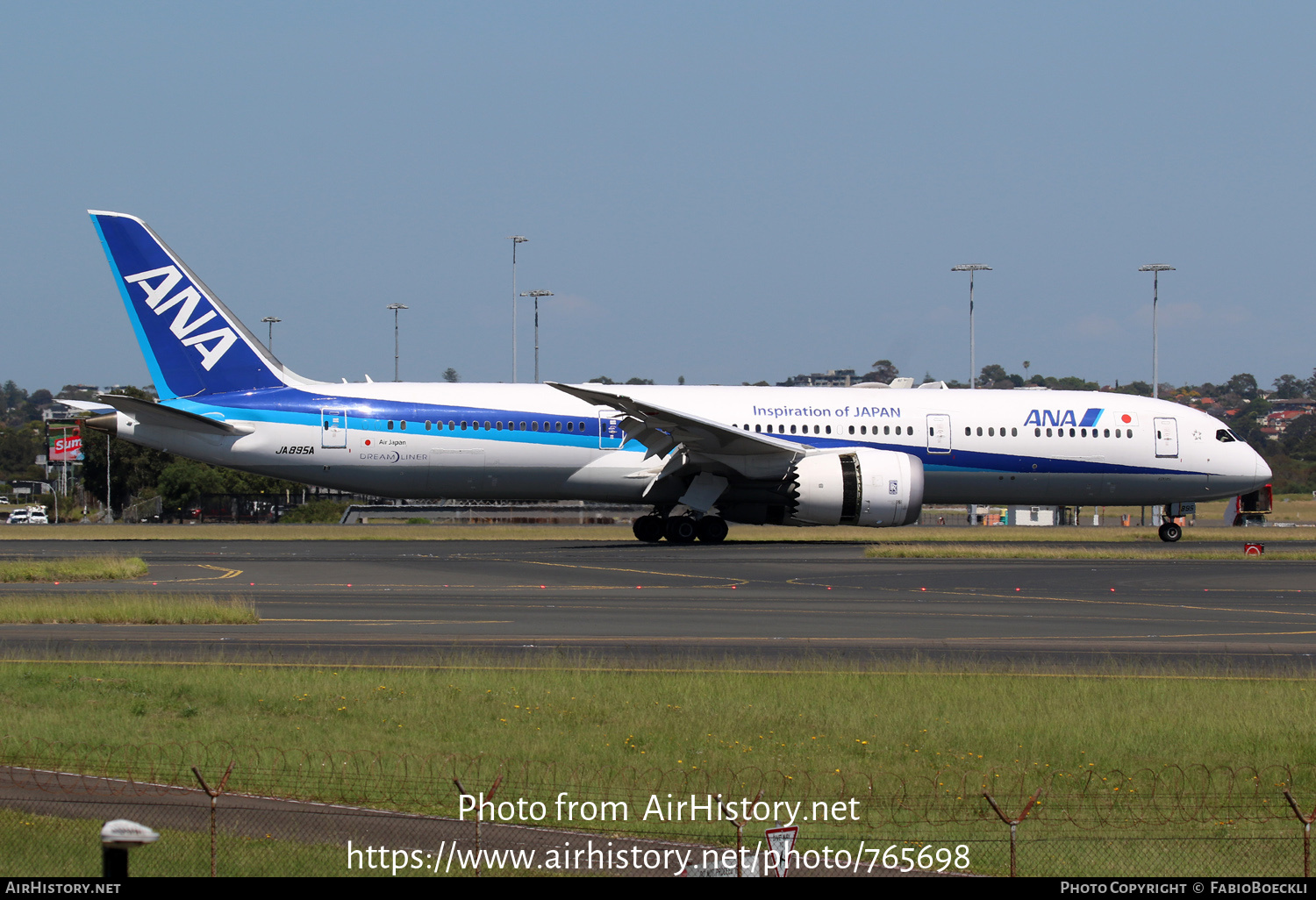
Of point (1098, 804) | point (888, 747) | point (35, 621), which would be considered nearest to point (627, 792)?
point (888, 747)

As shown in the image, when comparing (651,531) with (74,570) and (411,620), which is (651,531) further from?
(411,620)

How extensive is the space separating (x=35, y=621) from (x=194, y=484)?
64702mm

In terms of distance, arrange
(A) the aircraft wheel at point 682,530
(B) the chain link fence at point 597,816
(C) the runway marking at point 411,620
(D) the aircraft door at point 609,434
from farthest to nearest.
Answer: (A) the aircraft wheel at point 682,530
(D) the aircraft door at point 609,434
(C) the runway marking at point 411,620
(B) the chain link fence at point 597,816

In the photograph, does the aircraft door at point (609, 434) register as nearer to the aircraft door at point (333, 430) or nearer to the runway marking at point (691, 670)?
the aircraft door at point (333, 430)

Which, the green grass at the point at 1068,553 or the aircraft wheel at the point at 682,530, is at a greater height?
the aircraft wheel at the point at 682,530

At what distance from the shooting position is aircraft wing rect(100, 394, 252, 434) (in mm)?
32656

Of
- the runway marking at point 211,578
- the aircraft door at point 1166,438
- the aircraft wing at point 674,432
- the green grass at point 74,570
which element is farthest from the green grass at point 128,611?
the aircraft door at point 1166,438

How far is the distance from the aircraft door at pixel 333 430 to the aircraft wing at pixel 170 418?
6.54 feet

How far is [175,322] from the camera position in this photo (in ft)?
112

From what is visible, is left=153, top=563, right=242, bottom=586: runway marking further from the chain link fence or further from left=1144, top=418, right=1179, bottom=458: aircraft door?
left=1144, top=418, right=1179, bottom=458: aircraft door

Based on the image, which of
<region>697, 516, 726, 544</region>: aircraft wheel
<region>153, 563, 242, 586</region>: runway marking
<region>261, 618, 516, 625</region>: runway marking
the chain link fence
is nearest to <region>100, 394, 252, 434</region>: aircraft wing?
<region>153, 563, 242, 586</region>: runway marking

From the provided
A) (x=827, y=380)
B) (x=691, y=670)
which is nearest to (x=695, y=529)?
(x=691, y=670)

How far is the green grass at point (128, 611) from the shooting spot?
18.5 meters

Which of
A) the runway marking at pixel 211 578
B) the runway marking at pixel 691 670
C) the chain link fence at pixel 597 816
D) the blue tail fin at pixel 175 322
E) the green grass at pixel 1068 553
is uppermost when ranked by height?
the blue tail fin at pixel 175 322
